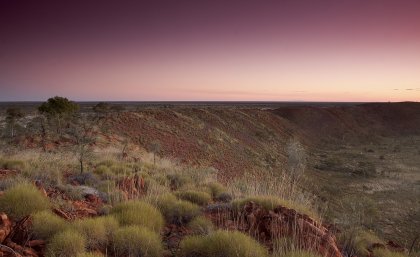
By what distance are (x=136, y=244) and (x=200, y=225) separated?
5.24 ft

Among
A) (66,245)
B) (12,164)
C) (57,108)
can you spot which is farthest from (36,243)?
(57,108)

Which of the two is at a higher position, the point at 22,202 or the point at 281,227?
the point at 22,202

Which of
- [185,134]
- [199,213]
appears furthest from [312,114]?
[199,213]

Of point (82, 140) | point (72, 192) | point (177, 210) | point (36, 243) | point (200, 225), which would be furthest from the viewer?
point (82, 140)

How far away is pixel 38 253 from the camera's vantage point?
481cm

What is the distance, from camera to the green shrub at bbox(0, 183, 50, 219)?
589 cm

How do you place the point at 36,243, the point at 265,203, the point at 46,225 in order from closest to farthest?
1. the point at 36,243
2. the point at 46,225
3. the point at 265,203

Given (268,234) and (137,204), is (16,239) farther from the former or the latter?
(268,234)

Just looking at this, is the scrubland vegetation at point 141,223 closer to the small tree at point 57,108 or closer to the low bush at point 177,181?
the low bush at point 177,181

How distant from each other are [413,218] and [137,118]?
67.3ft

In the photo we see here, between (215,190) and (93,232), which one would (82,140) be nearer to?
(215,190)

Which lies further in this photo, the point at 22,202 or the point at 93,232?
the point at 22,202

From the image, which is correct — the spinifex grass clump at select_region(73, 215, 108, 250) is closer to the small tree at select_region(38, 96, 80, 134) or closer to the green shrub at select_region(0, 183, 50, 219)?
the green shrub at select_region(0, 183, 50, 219)

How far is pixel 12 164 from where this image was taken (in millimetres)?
11594
